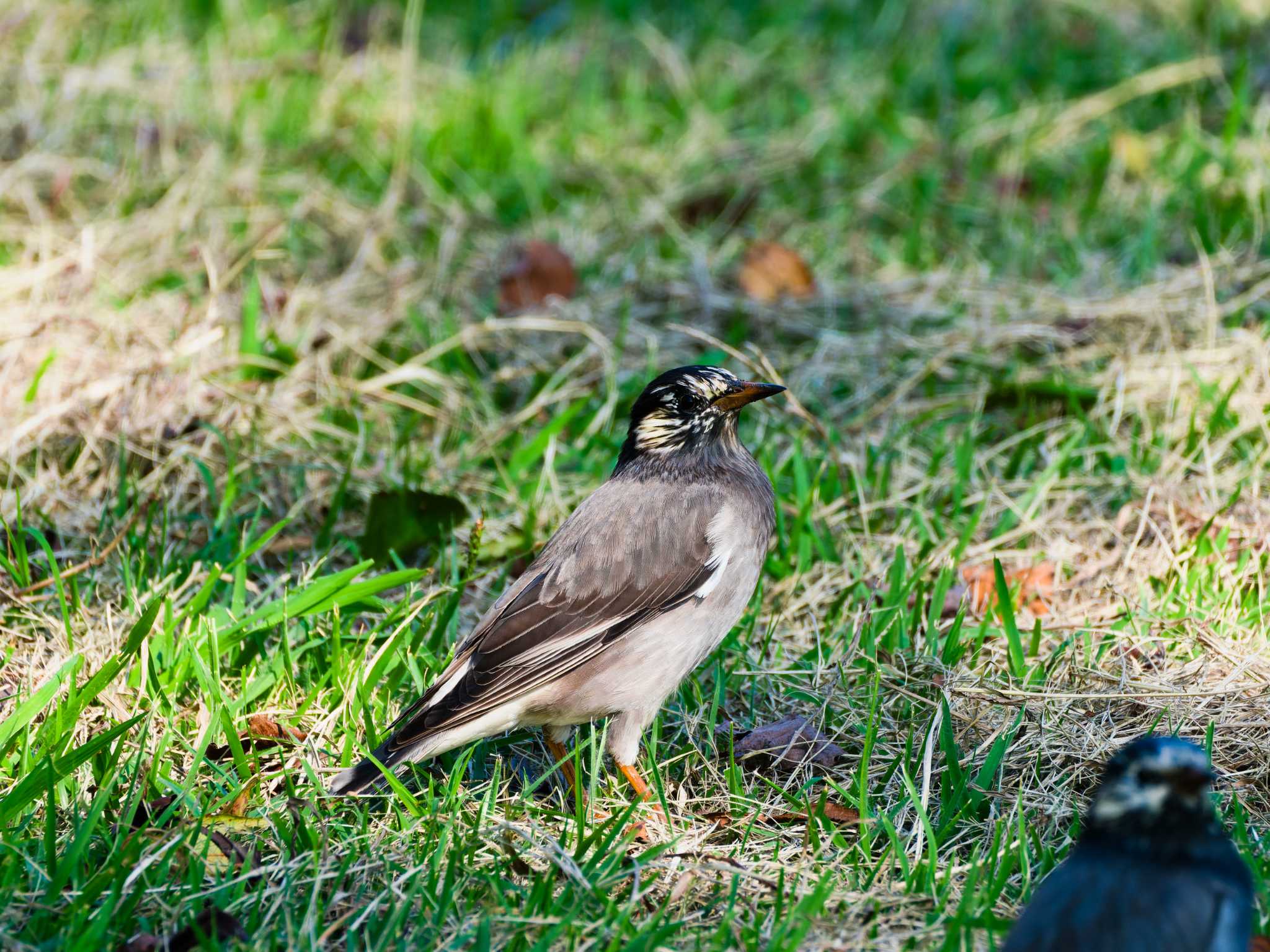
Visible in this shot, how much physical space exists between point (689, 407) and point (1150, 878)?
2268 millimetres

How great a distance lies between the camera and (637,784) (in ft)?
13.2

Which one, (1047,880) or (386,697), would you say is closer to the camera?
(1047,880)

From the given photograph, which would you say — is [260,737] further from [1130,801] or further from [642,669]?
[1130,801]

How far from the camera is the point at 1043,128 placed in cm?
819

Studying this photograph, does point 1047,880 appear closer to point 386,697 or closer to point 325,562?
point 386,697

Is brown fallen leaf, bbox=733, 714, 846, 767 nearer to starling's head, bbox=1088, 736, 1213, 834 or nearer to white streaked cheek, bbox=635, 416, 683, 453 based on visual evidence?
white streaked cheek, bbox=635, 416, 683, 453

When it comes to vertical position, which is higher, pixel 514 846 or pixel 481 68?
pixel 481 68

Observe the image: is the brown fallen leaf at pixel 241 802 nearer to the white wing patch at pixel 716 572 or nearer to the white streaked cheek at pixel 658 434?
the white wing patch at pixel 716 572

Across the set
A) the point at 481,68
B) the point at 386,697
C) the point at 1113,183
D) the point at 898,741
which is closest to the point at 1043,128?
the point at 1113,183

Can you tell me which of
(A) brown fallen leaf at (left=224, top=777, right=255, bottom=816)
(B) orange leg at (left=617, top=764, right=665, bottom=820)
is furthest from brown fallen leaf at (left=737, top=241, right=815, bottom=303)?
A: (A) brown fallen leaf at (left=224, top=777, right=255, bottom=816)

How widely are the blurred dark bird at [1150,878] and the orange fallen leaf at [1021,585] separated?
1967 mm

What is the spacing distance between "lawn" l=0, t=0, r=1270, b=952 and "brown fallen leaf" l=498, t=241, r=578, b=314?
18cm

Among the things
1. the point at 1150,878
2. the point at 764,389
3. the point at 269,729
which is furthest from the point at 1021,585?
the point at 269,729

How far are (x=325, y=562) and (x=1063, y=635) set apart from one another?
258 cm
